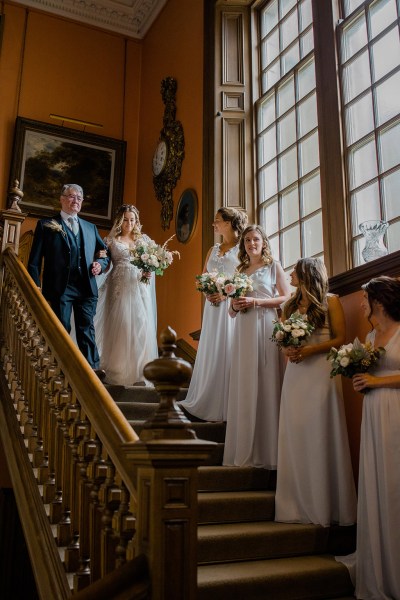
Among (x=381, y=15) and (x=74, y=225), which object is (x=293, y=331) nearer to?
(x=74, y=225)

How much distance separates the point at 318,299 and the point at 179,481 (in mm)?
2318

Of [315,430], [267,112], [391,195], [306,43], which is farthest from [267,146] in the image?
[315,430]

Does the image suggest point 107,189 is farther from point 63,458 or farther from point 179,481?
point 179,481

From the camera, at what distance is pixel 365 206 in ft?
15.8

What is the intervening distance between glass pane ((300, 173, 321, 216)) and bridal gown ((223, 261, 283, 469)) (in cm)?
123

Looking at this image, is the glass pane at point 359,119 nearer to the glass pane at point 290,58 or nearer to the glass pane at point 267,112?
the glass pane at point 290,58

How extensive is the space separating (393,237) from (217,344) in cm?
164

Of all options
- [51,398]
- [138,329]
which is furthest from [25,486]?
[138,329]

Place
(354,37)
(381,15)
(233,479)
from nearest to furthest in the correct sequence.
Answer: (233,479), (381,15), (354,37)

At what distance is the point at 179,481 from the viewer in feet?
7.15

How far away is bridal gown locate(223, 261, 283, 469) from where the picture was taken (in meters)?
4.35

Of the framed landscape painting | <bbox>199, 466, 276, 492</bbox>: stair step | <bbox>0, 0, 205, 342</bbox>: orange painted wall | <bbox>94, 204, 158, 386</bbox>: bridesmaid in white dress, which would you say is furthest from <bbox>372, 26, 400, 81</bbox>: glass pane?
the framed landscape painting

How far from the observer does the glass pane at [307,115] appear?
5.78 metres

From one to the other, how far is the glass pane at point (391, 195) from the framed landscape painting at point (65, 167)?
16.4ft
